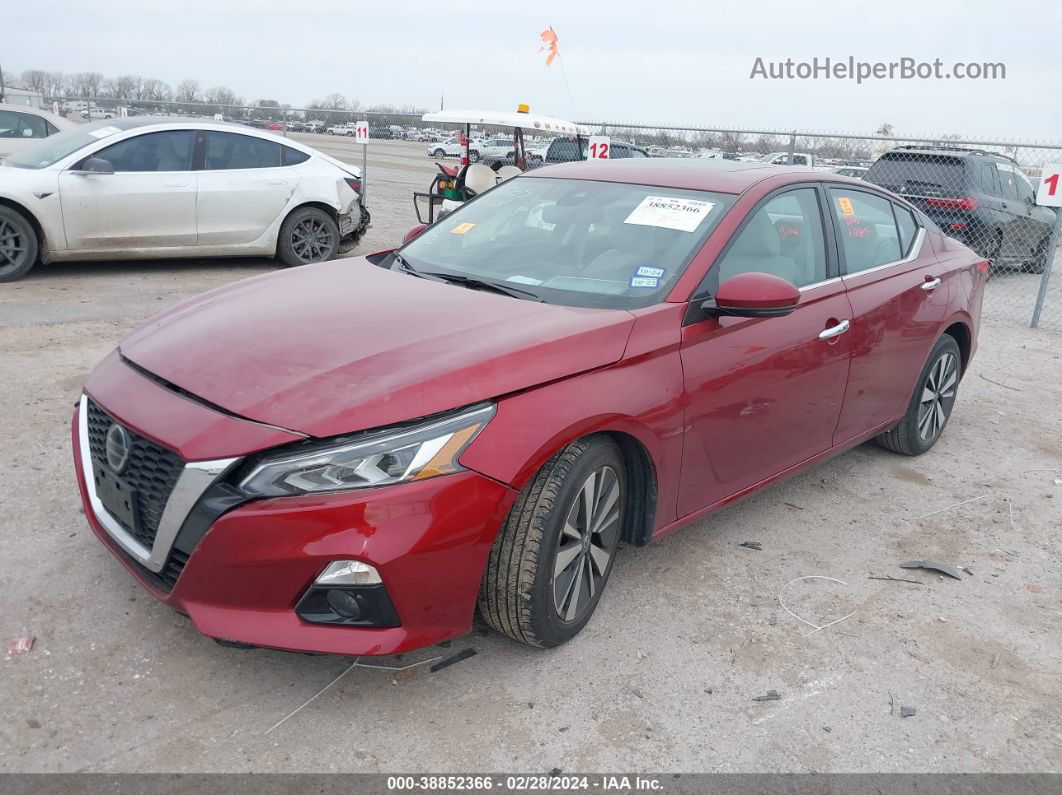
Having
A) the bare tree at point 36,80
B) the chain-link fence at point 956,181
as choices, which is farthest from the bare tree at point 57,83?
→ the chain-link fence at point 956,181

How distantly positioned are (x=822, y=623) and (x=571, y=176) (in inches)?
89.2

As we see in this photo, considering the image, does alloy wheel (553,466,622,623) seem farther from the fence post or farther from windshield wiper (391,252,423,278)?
the fence post

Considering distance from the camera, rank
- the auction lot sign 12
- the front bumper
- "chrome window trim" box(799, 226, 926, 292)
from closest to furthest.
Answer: the front bumper < "chrome window trim" box(799, 226, 926, 292) < the auction lot sign 12

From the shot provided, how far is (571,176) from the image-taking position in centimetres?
418

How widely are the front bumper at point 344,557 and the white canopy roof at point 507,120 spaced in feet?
29.5

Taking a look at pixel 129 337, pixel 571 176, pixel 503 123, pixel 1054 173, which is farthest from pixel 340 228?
pixel 1054 173

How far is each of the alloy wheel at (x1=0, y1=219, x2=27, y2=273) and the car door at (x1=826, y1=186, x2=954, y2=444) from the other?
707 centimetres

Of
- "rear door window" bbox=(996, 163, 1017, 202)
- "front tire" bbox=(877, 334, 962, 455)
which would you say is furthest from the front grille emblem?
"rear door window" bbox=(996, 163, 1017, 202)

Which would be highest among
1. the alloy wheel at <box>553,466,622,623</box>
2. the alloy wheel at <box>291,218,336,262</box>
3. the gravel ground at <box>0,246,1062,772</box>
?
the alloy wheel at <box>291,218,336,262</box>

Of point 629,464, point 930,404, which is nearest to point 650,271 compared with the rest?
point 629,464

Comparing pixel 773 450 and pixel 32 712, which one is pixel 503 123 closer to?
pixel 773 450

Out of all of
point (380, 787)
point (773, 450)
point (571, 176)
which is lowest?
point (380, 787)

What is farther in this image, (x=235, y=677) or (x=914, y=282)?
(x=914, y=282)

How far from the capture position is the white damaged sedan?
312 inches
